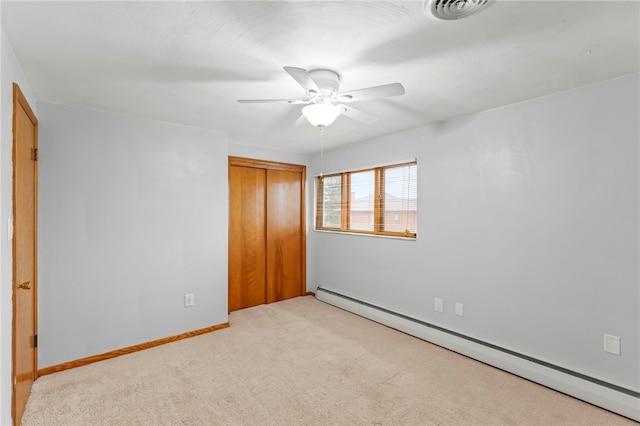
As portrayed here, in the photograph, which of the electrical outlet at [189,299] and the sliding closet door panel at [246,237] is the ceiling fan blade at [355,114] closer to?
the sliding closet door panel at [246,237]

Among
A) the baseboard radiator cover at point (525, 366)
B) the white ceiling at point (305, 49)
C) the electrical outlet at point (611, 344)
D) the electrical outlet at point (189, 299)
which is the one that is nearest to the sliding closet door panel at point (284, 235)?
the electrical outlet at point (189, 299)

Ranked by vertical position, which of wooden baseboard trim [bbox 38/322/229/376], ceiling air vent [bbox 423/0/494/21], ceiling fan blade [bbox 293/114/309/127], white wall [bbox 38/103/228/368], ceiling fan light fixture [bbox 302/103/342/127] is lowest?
wooden baseboard trim [bbox 38/322/229/376]

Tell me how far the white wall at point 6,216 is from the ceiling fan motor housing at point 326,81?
63.9 inches

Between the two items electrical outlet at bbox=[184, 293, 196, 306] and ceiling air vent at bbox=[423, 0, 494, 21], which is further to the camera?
electrical outlet at bbox=[184, 293, 196, 306]

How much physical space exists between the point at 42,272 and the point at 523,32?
12.3 ft

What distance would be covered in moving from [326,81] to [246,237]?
2824 millimetres

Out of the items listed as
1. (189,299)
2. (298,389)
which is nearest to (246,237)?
(189,299)

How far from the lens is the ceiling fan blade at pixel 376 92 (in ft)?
5.61

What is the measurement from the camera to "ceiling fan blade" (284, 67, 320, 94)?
5.02 feet

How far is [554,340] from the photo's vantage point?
237 centimetres

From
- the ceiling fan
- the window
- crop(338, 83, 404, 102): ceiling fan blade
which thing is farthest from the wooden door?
the window

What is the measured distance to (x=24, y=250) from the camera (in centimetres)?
210

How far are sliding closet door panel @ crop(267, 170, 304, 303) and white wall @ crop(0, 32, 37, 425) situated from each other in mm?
2929

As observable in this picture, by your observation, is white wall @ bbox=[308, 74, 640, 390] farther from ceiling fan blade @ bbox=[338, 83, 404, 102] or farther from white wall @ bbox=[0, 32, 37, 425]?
white wall @ bbox=[0, 32, 37, 425]
